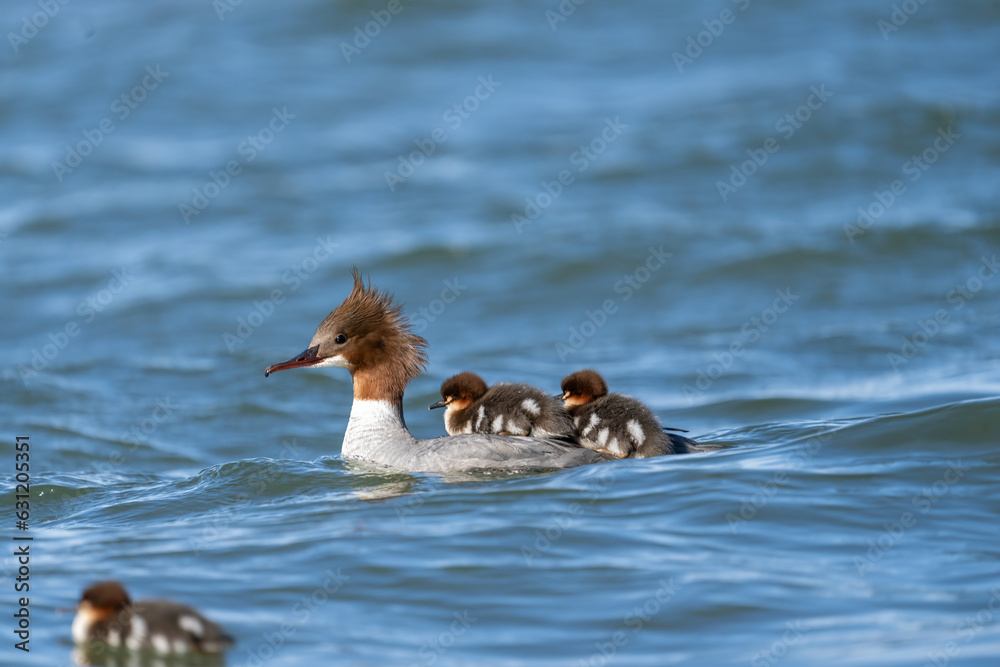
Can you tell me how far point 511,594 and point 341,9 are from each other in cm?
2315

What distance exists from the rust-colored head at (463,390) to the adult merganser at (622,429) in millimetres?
760

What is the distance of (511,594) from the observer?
6.51 metres

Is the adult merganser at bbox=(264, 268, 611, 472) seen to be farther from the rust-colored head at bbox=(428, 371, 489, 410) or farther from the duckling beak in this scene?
the rust-colored head at bbox=(428, 371, 489, 410)

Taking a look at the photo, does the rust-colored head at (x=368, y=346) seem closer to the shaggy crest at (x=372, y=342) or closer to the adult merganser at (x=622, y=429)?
the shaggy crest at (x=372, y=342)

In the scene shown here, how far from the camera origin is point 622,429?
8.41 meters

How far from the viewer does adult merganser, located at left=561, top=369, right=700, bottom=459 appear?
8.39 metres

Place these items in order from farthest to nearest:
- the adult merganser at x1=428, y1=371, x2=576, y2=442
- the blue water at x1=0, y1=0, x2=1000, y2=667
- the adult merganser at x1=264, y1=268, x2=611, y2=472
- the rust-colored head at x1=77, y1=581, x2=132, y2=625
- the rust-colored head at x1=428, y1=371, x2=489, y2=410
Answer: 1. the rust-colored head at x1=428, y1=371, x2=489, y2=410
2. the adult merganser at x1=264, y1=268, x2=611, y2=472
3. the adult merganser at x1=428, y1=371, x2=576, y2=442
4. the blue water at x1=0, y1=0, x2=1000, y2=667
5. the rust-colored head at x1=77, y1=581, x2=132, y2=625

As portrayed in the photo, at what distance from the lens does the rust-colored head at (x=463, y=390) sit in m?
9.08

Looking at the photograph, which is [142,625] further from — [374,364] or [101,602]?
[374,364]

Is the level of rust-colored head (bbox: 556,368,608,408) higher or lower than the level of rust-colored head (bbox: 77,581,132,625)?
higher

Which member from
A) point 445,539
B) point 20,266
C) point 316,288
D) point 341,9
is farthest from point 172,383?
point 341,9

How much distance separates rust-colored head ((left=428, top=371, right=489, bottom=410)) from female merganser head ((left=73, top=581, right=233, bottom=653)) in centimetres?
346

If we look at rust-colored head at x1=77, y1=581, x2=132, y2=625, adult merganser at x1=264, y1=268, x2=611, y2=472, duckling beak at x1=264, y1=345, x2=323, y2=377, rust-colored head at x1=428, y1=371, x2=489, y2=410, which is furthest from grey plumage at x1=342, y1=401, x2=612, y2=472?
rust-colored head at x1=77, y1=581, x2=132, y2=625

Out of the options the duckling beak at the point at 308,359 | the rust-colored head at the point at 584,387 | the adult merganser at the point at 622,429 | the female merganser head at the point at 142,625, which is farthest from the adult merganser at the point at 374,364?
the female merganser head at the point at 142,625
